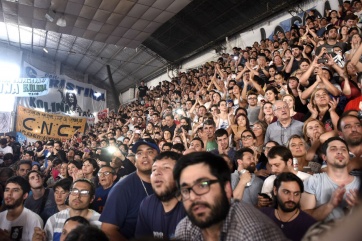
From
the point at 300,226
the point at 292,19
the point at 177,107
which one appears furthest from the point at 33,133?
the point at 300,226

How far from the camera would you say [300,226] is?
2385 mm

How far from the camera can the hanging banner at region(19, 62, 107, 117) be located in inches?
722

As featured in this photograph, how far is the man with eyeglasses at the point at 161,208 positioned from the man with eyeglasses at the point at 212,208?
1.57 feet

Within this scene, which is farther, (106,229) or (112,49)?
(112,49)

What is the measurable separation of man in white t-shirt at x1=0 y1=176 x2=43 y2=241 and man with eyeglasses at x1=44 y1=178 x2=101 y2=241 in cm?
32

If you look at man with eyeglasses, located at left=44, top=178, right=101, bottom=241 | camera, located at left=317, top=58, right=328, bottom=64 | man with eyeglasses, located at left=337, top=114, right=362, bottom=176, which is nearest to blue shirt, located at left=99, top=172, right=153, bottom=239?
man with eyeglasses, located at left=44, top=178, right=101, bottom=241

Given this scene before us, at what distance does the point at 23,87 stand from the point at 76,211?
1216 cm

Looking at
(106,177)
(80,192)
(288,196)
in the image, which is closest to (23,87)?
(106,177)

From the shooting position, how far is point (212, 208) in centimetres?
169

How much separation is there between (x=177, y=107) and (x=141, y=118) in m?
1.48

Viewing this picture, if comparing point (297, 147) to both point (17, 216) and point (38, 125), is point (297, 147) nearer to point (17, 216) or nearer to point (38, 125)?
point (17, 216)

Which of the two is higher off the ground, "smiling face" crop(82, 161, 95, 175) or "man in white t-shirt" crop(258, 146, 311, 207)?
"smiling face" crop(82, 161, 95, 175)

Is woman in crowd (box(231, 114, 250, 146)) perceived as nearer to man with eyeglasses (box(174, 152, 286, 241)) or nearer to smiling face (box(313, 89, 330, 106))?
smiling face (box(313, 89, 330, 106))

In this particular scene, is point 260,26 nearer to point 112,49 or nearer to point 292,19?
point 292,19
